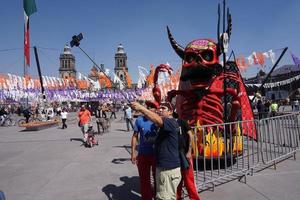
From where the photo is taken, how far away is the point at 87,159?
A: 9195 mm

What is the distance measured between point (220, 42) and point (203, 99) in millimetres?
1433

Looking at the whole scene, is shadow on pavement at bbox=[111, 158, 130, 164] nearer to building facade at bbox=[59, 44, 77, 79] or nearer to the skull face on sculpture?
the skull face on sculpture

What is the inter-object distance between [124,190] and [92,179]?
1.15 meters

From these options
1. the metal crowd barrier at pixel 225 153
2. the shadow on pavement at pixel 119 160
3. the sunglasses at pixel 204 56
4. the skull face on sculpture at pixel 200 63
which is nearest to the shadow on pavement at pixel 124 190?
the metal crowd barrier at pixel 225 153

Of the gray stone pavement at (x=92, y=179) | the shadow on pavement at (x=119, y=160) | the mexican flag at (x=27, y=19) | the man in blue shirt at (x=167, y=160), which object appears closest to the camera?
the man in blue shirt at (x=167, y=160)

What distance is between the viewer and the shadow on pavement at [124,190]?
5.59m

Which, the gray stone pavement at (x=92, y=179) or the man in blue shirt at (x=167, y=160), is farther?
the gray stone pavement at (x=92, y=179)

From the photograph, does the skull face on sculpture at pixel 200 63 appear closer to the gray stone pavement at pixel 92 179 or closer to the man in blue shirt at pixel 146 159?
the gray stone pavement at pixel 92 179

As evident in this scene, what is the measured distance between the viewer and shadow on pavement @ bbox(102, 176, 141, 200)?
5.59 m

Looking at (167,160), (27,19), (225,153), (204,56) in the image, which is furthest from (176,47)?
(27,19)

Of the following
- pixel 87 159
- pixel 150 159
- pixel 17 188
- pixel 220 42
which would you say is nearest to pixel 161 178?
pixel 150 159

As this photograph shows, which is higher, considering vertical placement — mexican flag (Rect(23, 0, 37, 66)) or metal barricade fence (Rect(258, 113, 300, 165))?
mexican flag (Rect(23, 0, 37, 66))

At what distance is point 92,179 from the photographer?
685cm

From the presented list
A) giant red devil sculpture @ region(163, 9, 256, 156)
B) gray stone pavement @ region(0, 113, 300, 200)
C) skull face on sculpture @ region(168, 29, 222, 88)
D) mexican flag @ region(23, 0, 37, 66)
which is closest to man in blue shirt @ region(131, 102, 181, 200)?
gray stone pavement @ region(0, 113, 300, 200)
